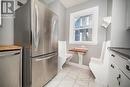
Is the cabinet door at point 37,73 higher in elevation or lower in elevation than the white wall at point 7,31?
lower

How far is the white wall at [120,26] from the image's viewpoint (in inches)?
97.8

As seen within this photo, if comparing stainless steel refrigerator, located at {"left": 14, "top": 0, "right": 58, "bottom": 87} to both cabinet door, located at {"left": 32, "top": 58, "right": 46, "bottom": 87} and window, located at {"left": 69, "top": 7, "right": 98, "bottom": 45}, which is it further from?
window, located at {"left": 69, "top": 7, "right": 98, "bottom": 45}

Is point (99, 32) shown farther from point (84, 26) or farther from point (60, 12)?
point (60, 12)

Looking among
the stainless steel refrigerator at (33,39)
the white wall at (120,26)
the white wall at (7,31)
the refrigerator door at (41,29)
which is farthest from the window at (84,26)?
the white wall at (7,31)

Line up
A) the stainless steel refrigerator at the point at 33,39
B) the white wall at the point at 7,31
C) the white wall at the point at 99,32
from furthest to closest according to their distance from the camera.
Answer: the white wall at the point at 99,32 < the white wall at the point at 7,31 < the stainless steel refrigerator at the point at 33,39

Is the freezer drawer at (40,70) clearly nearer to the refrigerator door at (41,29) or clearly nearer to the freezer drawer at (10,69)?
the refrigerator door at (41,29)

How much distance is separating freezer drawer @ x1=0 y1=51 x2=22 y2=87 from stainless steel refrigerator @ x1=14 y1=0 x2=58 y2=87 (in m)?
0.19

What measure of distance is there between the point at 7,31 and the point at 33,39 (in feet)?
2.64

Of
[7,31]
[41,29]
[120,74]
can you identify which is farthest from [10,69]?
[120,74]

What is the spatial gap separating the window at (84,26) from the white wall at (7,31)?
2.73m

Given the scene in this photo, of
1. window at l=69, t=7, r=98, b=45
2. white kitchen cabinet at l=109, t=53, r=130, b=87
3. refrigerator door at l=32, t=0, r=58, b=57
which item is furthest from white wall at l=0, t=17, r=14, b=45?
window at l=69, t=7, r=98, b=45

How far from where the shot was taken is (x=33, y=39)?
1.93 meters

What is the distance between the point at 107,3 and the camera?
372 centimetres

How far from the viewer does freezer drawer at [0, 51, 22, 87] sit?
1507 mm
